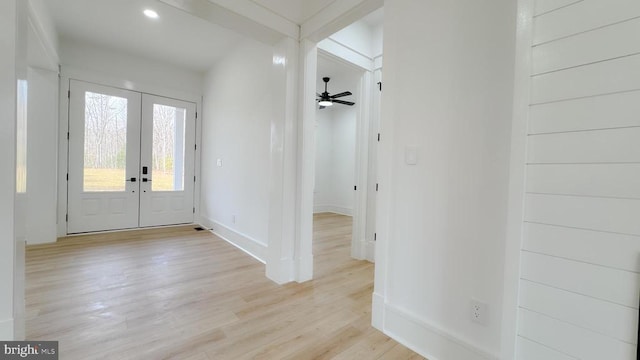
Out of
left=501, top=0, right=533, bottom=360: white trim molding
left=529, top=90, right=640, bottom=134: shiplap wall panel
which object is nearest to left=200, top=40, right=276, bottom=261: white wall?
left=501, top=0, right=533, bottom=360: white trim molding

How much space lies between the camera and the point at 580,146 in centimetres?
93

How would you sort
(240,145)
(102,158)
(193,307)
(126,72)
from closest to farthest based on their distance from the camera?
(193,307) → (240,145) → (102,158) → (126,72)

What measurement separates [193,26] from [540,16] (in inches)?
150

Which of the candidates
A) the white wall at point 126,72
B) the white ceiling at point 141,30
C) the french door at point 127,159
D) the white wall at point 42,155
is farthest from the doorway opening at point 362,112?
the white wall at point 42,155

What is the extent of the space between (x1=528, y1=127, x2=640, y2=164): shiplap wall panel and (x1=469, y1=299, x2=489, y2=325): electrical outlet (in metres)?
0.84

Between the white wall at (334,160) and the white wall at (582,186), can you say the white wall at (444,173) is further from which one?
the white wall at (334,160)

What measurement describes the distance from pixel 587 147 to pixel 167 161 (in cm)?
555

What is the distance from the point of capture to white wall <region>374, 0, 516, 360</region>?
1.37 m

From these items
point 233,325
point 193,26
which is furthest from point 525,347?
point 193,26

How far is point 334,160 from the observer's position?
7.42 m

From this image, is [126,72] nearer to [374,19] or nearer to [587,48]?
[374,19]

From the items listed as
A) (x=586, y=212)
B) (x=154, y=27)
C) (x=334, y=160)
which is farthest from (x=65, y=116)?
(x=586, y=212)

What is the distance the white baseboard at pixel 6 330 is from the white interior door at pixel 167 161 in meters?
3.75

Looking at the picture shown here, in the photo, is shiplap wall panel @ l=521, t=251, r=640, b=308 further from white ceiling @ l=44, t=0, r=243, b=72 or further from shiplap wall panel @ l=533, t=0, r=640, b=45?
white ceiling @ l=44, t=0, r=243, b=72
